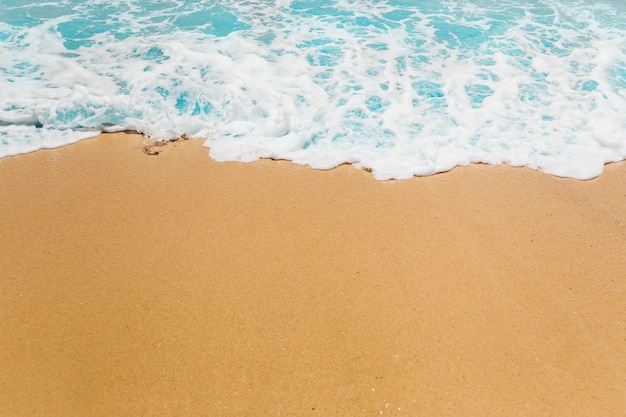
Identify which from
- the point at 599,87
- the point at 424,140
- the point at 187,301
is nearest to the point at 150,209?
the point at 187,301

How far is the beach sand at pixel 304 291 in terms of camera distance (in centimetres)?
266

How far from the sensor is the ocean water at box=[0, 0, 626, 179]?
186 inches

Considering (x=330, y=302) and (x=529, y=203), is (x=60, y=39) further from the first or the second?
(x=529, y=203)

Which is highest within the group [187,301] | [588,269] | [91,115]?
[91,115]

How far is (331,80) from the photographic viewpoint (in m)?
5.82

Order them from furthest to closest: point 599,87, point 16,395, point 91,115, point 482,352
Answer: point 599,87 → point 91,115 → point 482,352 → point 16,395

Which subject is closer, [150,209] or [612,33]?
[150,209]

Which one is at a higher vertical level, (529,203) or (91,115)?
(91,115)

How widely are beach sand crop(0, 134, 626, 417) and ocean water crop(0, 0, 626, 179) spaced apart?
1.48 ft

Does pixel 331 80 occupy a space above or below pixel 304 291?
above

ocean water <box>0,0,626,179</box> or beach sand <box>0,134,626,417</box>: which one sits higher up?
ocean water <box>0,0,626,179</box>

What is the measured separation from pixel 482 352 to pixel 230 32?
248 inches

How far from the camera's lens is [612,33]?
7238mm

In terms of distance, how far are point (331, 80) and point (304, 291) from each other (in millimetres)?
3508
